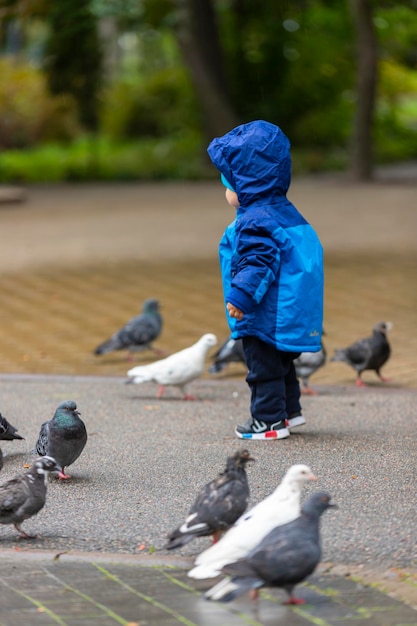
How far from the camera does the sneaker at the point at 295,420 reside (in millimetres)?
7051

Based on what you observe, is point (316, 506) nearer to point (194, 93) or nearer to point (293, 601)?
point (293, 601)

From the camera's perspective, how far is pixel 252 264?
6523 millimetres

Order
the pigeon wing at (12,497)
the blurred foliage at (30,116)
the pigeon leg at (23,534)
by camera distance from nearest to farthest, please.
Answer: the pigeon wing at (12,497) → the pigeon leg at (23,534) → the blurred foliage at (30,116)

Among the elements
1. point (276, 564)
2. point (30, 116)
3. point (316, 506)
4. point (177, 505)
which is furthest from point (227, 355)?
point (30, 116)

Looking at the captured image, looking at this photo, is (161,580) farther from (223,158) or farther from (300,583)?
(223,158)

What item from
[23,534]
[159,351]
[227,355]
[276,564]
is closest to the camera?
[276,564]

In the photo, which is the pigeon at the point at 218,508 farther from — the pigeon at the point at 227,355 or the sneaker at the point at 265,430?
the pigeon at the point at 227,355

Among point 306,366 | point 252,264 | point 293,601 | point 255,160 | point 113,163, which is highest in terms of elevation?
point 113,163

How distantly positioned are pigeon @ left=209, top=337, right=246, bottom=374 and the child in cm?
223

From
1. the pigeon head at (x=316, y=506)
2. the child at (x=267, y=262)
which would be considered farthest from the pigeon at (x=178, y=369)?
the pigeon head at (x=316, y=506)

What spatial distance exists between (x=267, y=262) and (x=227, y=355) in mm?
2717

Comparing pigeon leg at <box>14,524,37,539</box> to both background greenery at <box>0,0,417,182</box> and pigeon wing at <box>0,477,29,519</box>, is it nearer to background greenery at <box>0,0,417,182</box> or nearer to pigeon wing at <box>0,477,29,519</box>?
pigeon wing at <box>0,477,29,519</box>

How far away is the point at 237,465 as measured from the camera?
4910mm

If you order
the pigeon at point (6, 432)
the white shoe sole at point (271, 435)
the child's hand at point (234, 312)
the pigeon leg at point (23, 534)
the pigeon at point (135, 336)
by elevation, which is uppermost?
the child's hand at point (234, 312)
